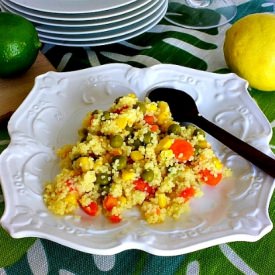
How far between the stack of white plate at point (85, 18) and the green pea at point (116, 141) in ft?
1.18

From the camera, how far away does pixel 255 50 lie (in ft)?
3.04

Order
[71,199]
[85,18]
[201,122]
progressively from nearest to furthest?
[71,199], [201,122], [85,18]

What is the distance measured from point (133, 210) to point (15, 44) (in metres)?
0.40

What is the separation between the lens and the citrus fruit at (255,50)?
0.92 meters

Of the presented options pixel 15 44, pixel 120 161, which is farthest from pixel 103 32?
pixel 120 161

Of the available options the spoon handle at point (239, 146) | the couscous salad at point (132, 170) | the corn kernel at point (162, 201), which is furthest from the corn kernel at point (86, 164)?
the spoon handle at point (239, 146)

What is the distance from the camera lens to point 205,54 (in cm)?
109

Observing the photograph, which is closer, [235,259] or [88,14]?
[235,259]

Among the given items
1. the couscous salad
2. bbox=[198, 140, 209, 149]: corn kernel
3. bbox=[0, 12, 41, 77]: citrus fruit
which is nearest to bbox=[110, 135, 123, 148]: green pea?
the couscous salad

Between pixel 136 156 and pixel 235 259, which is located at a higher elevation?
pixel 136 156

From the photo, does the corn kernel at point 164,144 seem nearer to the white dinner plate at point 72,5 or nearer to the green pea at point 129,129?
the green pea at point 129,129

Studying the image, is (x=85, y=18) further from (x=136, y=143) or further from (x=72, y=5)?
(x=136, y=143)

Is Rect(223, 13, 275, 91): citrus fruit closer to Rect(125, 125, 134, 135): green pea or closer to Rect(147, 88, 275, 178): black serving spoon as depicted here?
Rect(147, 88, 275, 178): black serving spoon

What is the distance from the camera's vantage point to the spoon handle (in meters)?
0.75
